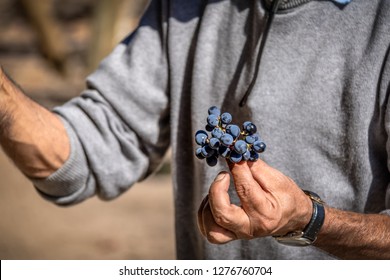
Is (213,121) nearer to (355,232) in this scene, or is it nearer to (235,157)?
(235,157)

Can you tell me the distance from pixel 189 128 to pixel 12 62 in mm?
6966

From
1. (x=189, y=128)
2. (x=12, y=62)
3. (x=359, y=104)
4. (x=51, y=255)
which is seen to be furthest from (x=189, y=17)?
(x=12, y=62)

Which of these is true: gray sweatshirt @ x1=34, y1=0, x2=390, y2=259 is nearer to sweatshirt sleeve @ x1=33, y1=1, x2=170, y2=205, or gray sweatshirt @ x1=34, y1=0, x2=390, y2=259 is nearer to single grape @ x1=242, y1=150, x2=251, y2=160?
sweatshirt sleeve @ x1=33, y1=1, x2=170, y2=205

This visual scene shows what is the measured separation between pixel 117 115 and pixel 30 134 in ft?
0.81

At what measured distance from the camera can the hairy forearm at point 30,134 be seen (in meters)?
1.60

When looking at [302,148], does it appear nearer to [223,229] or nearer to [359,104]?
[359,104]

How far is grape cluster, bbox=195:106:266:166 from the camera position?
3.74ft

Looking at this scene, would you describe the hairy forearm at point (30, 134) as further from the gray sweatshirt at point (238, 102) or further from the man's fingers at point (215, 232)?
the man's fingers at point (215, 232)

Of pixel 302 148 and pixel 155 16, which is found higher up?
pixel 155 16

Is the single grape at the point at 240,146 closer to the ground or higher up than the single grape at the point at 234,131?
closer to the ground

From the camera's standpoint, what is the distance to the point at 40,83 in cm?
737

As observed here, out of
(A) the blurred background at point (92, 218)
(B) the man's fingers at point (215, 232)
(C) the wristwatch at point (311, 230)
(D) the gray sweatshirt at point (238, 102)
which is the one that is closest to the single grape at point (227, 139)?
(B) the man's fingers at point (215, 232)

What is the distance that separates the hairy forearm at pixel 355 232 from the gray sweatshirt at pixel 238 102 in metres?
0.10

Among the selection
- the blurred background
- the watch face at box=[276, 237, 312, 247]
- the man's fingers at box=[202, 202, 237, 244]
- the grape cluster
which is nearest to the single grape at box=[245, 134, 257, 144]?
the grape cluster
